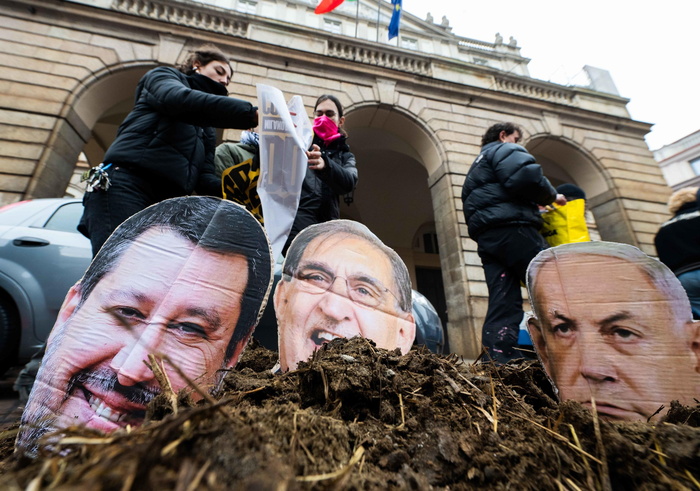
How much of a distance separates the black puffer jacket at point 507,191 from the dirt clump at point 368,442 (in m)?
1.53

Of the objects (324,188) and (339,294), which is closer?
(339,294)

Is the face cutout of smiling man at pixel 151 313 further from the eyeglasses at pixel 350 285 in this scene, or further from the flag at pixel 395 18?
the flag at pixel 395 18

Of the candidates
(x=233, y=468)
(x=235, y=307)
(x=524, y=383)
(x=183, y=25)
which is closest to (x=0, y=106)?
(x=183, y=25)

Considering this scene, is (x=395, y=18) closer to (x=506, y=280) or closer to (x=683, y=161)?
(x=506, y=280)

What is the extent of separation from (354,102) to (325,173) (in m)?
4.68

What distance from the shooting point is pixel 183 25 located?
5.68 metres

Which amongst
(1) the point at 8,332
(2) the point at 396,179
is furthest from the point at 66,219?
(2) the point at 396,179

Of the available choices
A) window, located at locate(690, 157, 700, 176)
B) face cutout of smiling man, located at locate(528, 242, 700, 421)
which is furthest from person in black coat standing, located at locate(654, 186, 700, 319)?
window, located at locate(690, 157, 700, 176)

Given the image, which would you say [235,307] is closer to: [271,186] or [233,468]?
[233,468]

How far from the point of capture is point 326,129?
7.84 feet

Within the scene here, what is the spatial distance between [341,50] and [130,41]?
412 cm

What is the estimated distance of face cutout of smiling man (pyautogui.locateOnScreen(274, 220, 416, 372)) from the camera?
143cm

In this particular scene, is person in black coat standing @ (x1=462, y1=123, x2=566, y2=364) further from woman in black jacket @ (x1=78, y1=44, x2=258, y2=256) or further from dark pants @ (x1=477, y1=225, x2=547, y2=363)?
woman in black jacket @ (x1=78, y1=44, x2=258, y2=256)

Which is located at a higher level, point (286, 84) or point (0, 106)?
point (286, 84)
